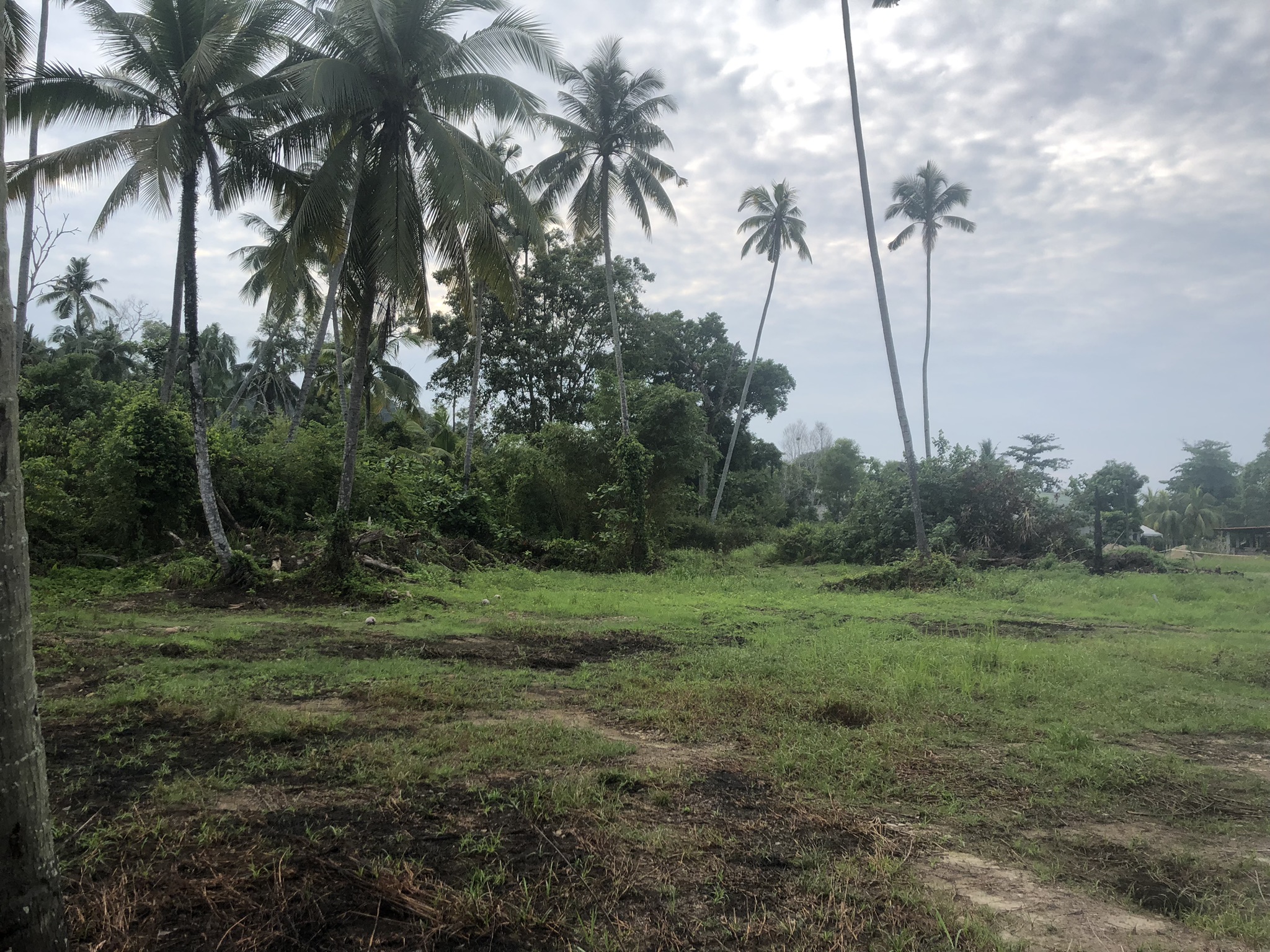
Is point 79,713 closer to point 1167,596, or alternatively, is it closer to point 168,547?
point 168,547

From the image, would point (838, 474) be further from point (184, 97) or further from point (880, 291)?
point (184, 97)

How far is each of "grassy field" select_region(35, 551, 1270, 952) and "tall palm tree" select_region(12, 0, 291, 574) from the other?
553 cm

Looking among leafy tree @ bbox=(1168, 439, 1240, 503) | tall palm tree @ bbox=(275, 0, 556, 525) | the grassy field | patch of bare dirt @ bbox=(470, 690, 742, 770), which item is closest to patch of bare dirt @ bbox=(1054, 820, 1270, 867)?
the grassy field

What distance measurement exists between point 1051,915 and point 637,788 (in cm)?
198

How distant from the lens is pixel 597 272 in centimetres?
2789

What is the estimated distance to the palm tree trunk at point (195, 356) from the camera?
1091 cm

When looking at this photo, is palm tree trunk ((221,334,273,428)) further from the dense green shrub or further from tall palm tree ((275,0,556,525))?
the dense green shrub

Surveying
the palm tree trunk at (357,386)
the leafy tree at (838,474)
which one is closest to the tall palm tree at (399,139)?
the palm tree trunk at (357,386)

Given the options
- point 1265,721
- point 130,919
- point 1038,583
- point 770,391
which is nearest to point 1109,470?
point 770,391

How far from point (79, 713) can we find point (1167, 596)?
55.5 feet

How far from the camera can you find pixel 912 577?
17156 millimetres

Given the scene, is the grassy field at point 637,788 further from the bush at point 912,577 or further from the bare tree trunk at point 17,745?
the bush at point 912,577

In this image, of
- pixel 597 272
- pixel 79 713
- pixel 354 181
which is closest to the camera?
pixel 79 713

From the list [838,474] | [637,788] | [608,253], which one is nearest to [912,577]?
[608,253]
